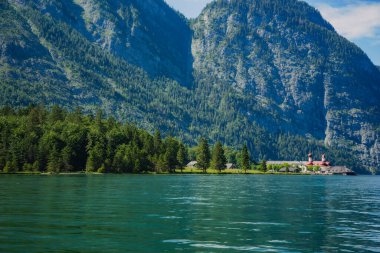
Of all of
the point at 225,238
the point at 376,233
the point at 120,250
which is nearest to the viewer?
the point at 120,250

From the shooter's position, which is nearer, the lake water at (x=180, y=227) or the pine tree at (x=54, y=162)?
the lake water at (x=180, y=227)

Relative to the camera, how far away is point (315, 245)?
37.9 metres

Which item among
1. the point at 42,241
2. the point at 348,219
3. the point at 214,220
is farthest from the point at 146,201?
the point at 42,241

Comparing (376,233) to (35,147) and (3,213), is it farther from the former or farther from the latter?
(35,147)

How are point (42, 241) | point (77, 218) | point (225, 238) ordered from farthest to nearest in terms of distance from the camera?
point (77, 218), point (225, 238), point (42, 241)

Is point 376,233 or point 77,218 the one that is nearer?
point 376,233

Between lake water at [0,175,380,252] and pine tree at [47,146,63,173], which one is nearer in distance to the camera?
lake water at [0,175,380,252]

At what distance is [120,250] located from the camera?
3422 centimetres

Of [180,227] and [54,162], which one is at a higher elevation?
[54,162]

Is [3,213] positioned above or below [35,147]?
below

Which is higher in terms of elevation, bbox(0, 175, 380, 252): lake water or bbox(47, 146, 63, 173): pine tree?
bbox(47, 146, 63, 173): pine tree

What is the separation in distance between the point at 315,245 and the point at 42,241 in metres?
20.7

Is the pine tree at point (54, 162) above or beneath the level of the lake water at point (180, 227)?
above

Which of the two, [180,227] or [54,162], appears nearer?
[180,227]
